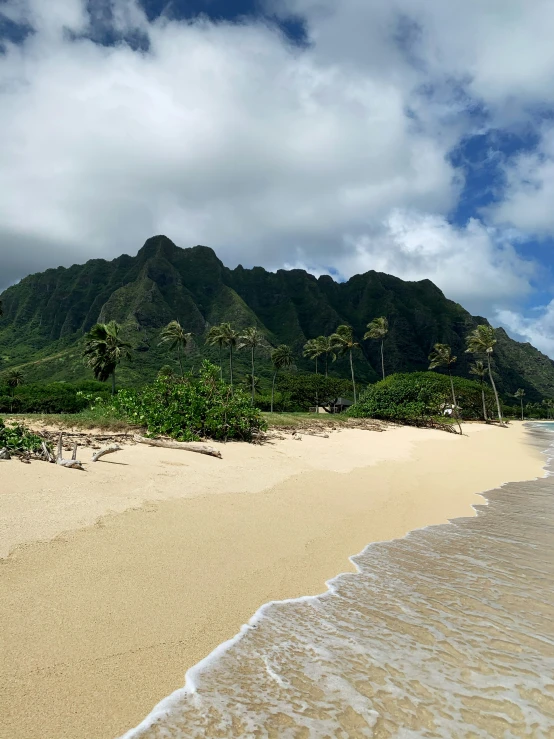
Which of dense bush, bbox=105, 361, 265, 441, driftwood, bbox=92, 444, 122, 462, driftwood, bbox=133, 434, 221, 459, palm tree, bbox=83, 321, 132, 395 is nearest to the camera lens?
driftwood, bbox=92, 444, 122, 462

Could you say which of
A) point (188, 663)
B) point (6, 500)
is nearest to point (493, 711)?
point (188, 663)

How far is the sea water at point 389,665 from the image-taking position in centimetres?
262

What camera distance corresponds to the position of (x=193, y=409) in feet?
50.9

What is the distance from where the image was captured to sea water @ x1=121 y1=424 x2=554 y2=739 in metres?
2.62

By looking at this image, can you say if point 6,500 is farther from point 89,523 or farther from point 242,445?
point 242,445

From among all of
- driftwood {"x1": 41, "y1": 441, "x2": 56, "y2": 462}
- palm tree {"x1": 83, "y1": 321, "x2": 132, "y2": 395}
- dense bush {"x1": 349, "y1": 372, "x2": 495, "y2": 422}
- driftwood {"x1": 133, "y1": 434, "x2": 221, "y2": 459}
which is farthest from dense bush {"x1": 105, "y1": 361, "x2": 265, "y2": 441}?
palm tree {"x1": 83, "y1": 321, "x2": 132, "y2": 395}

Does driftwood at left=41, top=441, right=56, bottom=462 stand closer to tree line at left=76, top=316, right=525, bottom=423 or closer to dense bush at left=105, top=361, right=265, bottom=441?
dense bush at left=105, top=361, right=265, bottom=441

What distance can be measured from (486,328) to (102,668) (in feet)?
239

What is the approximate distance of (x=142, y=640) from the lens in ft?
10.7

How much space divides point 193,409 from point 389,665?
42.4ft

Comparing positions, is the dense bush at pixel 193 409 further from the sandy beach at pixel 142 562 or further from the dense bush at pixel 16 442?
the dense bush at pixel 16 442

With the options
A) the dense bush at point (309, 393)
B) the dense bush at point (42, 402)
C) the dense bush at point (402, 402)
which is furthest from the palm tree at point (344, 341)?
the dense bush at point (42, 402)

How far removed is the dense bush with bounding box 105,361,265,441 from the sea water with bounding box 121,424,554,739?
1062 cm

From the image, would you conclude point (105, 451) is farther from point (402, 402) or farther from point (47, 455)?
Result: point (402, 402)
